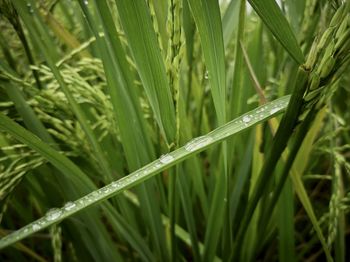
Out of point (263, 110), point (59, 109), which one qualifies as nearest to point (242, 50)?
point (263, 110)

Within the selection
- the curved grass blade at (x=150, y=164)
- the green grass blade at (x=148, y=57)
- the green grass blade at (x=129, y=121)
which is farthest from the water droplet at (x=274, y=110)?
the green grass blade at (x=129, y=121)

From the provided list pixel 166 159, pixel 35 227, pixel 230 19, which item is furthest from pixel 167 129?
pixel 230 19

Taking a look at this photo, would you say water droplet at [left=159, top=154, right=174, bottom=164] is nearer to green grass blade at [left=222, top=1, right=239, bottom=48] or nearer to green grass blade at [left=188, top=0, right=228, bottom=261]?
green grass blade at [left=188, top=0, right=228, bottom=261]

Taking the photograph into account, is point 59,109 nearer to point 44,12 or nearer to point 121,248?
point 44,12

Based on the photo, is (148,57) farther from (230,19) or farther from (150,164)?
(230,19)

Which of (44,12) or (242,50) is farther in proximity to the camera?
(44,12)

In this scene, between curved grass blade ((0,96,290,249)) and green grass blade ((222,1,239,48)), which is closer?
curved grass blade ((0,96,290,249))

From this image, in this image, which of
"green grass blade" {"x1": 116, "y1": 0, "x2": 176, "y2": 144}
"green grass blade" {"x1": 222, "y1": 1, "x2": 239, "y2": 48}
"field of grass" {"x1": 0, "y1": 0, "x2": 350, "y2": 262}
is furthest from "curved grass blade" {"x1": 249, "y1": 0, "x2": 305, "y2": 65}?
"green grass blade" {"x1": 222, "y1": 1, "x2": 239, "y2": 48}

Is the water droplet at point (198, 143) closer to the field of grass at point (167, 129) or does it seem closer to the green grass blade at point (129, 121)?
the field of grass at point (167, 129)
